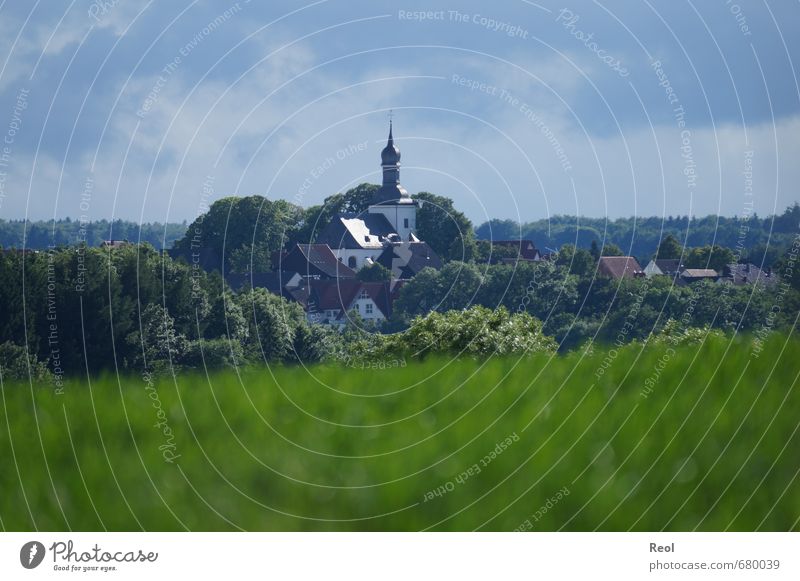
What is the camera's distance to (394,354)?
2347 cm

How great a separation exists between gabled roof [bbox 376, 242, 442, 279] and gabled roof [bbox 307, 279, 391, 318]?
11.5 meters

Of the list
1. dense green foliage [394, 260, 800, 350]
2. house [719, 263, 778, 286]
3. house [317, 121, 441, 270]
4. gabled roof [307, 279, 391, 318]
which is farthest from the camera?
house [317, 121, 441, 270]

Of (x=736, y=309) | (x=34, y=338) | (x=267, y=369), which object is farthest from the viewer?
(x=736, y=309)

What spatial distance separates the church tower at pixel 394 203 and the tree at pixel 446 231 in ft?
34.0

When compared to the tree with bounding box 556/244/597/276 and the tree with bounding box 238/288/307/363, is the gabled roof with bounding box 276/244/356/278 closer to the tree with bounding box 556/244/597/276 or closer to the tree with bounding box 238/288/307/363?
the tree with bounding box 556/244/597/276

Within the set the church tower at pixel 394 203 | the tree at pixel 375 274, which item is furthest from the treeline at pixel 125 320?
the church tower at pixel 394 203

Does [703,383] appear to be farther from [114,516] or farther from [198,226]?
[198,226]

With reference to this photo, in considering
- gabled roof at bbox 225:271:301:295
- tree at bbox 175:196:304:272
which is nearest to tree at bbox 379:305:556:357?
tree at bbox 175:196:304:272

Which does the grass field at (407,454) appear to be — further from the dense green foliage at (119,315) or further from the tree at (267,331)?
the tree at (267,331)

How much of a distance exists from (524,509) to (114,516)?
7.65ft

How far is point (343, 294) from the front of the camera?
9812 cm

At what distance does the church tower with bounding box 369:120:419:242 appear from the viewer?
460 feet
